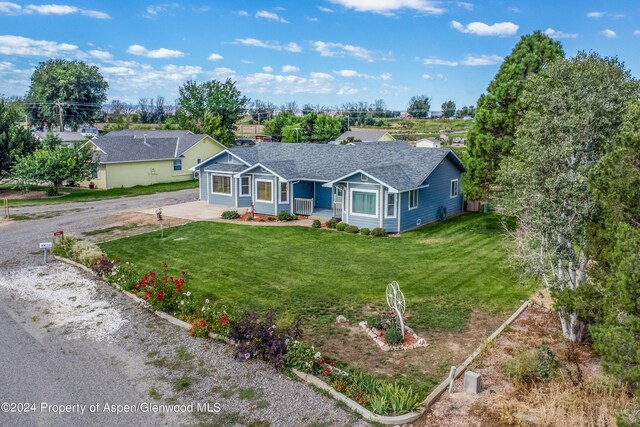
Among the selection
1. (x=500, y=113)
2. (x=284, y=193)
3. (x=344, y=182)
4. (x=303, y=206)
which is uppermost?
(x=500, y=113)

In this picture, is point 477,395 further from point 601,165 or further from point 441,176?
point 441,176

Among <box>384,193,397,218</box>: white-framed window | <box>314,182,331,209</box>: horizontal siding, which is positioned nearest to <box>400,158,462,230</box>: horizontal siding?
<box>384,193,397,218</box>: white-framed window

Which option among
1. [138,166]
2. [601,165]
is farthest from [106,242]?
[138,166]

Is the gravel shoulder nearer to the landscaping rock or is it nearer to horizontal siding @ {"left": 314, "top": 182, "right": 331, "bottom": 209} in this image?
the landscaping rock

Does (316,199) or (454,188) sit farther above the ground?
(454,188)

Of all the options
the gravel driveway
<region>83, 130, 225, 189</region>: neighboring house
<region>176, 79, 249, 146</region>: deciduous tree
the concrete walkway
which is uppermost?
<region>176, 79, 249, 146</region>: deciduous tree

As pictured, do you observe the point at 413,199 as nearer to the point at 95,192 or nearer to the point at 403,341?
the point at 403,341

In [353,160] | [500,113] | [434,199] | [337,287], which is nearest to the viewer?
[337,287]

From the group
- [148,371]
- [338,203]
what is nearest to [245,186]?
[338,203]
